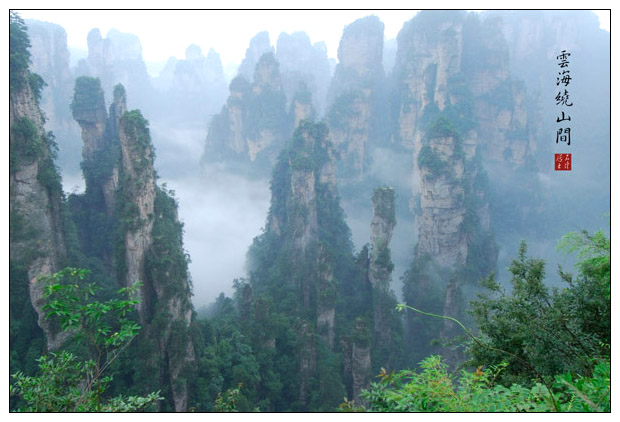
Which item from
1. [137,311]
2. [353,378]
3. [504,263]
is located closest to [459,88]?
[504,263]

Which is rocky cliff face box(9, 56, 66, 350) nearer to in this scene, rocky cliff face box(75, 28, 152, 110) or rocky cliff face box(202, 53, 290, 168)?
rocky cliff face box(202, 53, 290, 168)

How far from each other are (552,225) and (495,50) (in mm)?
14871

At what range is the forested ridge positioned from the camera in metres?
5.04

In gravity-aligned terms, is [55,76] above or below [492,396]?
above

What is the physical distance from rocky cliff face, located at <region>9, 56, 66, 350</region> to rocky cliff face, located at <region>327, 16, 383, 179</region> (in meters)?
28.9

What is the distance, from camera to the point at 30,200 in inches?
435

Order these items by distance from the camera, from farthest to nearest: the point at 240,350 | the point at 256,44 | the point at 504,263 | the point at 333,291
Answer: the point at 256,44 → the point at 504,263 → the point at 333,291 → the point at 240,350

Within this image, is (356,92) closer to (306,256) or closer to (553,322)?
(306,256)

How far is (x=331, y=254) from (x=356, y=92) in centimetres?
2322

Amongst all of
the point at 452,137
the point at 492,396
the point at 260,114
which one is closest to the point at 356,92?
the point at 260,114

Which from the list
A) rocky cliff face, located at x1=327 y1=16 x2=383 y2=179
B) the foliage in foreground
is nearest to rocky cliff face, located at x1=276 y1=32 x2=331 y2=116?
rocky cliff face, located at x1=327 y1=16 x2=383 y2=179

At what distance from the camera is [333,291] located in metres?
17.9

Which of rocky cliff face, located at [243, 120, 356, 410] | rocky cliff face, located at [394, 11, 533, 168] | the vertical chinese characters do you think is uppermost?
rocky cliff face, located at [394, 11, 533, 168]
